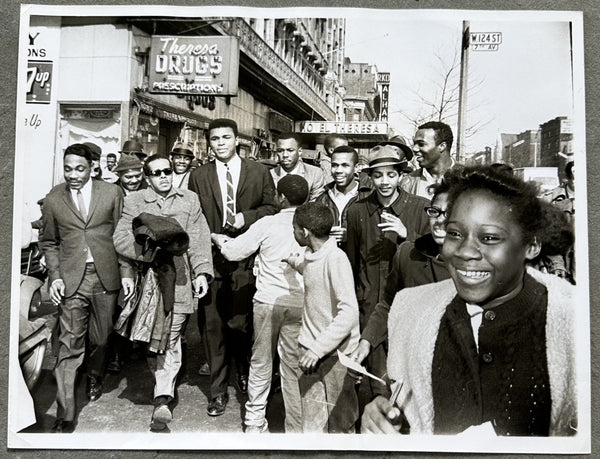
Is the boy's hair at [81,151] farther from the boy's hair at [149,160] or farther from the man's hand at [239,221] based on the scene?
the man's hand at [239,221]

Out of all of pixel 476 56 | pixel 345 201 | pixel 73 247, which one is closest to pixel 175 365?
pixel 73 247

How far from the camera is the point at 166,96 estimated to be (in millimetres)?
3834

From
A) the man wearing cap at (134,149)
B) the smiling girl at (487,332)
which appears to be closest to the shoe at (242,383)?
the smiling girl at (487,332)

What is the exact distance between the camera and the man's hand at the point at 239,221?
3.76 meters

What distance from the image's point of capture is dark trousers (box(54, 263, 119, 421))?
3.72m

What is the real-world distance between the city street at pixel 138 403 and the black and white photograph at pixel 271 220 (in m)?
0.01

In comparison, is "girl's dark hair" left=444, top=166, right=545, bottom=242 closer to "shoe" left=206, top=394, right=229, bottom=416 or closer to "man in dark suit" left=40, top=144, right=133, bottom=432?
"shoe" left=206, top=394, right=229, bottom=416

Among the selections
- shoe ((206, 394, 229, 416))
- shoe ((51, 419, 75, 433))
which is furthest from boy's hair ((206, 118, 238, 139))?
shoe ((51, 419, 75, 433))

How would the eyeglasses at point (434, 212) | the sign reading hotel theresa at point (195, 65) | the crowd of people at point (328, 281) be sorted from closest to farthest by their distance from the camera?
the crowd of people at point (328, 281) → the eyeglasses at point (434, 212) → the sign reading hotel theresa at point (195, 65)

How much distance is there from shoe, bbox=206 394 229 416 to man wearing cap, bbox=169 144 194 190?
1378 millimetres

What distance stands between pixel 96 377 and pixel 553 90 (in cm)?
347

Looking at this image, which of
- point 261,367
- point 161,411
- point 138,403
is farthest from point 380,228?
point 138,403

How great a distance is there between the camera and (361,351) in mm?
3615

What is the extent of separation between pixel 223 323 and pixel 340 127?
151cm
